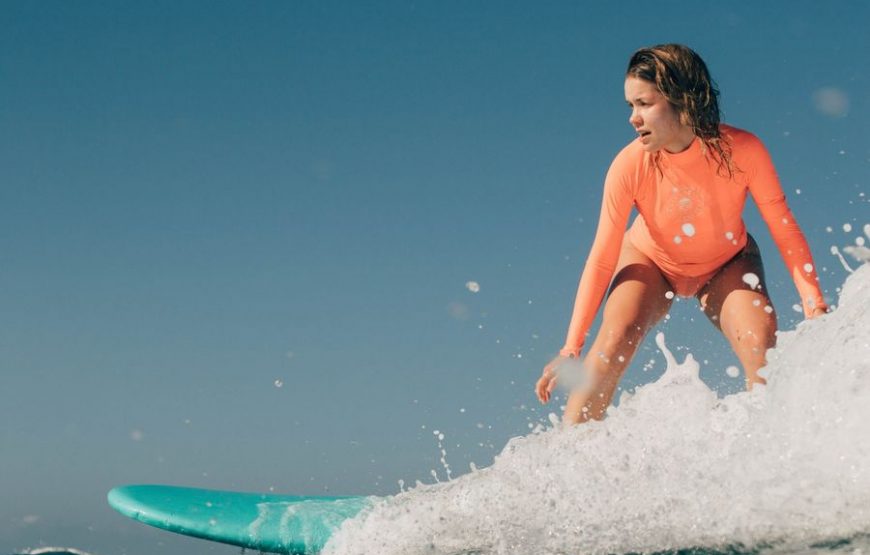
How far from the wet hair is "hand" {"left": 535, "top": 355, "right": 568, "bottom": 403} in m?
1.17

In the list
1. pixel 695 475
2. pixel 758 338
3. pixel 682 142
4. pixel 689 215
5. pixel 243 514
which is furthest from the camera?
pixel 243 514

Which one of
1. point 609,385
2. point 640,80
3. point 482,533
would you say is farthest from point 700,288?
point 482,533

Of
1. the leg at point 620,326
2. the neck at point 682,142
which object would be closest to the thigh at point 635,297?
the leg at point 620,326

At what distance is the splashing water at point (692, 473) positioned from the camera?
111 inches

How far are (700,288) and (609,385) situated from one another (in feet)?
2.43

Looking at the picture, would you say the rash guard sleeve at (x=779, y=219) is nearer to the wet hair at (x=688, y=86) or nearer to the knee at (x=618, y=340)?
the wet hair at (x=688, y=86)

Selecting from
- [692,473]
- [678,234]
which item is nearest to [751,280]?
[678,234]

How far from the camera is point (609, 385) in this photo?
432 centimetres

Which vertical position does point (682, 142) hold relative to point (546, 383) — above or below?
above

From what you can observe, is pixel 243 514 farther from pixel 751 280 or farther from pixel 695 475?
pixel 695 475

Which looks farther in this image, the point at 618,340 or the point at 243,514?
the point at 243,514

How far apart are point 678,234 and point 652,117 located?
59cm

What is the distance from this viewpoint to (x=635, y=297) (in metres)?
4.45

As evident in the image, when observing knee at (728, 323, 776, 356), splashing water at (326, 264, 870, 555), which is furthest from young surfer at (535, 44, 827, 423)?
splashing water at (326, 264, 870, 555)
